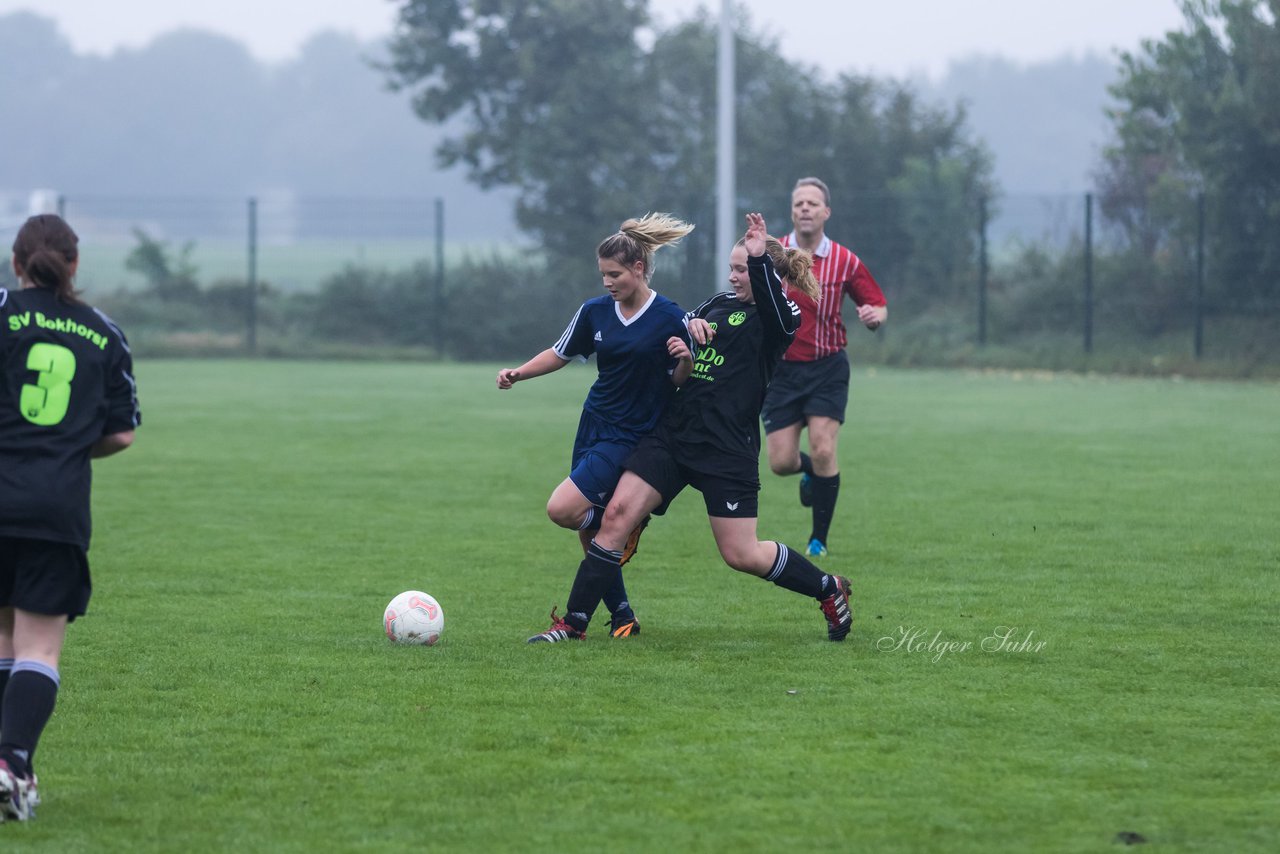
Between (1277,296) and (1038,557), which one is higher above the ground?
(1277,296)

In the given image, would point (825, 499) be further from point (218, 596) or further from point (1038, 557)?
point (218, 596)

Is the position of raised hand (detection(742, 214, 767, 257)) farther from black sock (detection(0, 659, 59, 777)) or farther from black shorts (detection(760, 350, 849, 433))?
black sock (detection(0, 659, 59, 777))

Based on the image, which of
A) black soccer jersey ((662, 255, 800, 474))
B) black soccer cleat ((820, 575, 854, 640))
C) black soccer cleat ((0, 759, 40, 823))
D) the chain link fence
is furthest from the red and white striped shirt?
the chain link fence

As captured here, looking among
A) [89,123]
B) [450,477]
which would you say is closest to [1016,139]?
[89,123]

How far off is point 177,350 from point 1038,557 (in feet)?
75.1

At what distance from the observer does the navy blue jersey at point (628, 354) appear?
6.80 metres

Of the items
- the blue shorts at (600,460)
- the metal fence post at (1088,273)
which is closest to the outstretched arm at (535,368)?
the blue shorts at (600,460)

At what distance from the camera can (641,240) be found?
267 inches

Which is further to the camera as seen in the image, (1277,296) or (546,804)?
(1277,296)

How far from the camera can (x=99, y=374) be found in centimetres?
460

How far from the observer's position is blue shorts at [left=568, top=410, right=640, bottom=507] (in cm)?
681

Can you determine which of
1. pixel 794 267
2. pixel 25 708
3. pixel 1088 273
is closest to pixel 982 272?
pixel 1088 273

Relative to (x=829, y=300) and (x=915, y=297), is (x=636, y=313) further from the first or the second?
(x=915, y=297)

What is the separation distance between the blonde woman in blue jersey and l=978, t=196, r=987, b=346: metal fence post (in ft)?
69.8
